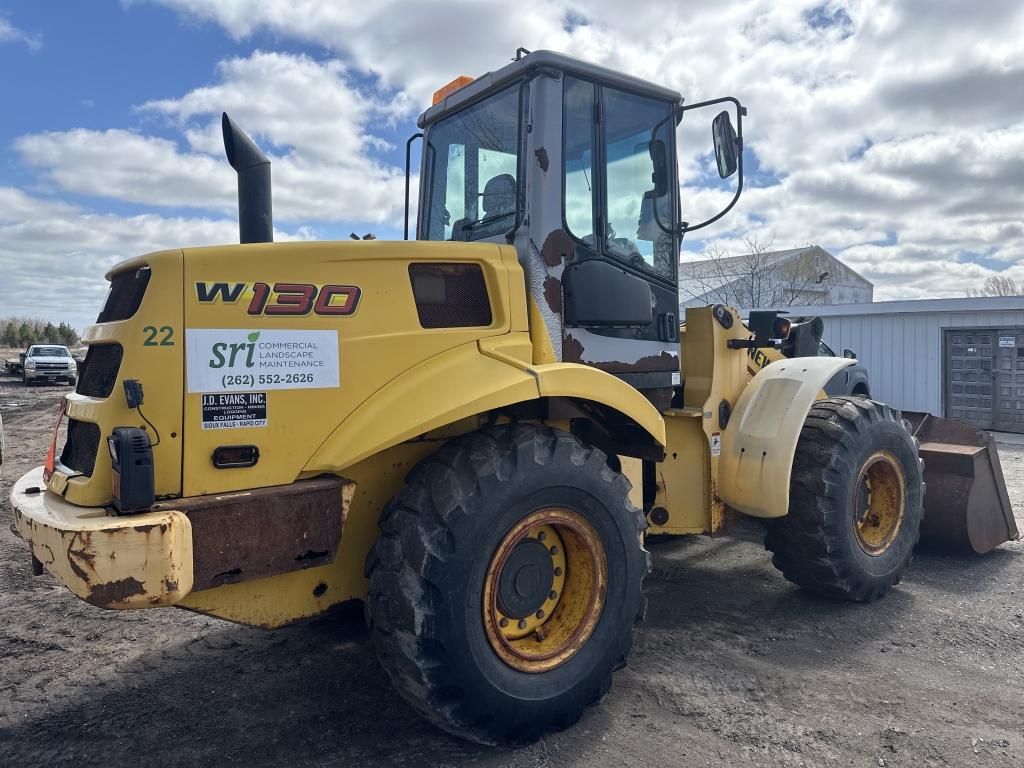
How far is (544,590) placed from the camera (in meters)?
3.40

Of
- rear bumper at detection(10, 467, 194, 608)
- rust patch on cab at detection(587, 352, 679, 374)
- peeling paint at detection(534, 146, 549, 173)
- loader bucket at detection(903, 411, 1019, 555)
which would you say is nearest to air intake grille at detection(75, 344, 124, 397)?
rear bumper at detection(10, 467, 194, 608)

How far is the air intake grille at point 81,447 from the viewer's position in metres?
2.97

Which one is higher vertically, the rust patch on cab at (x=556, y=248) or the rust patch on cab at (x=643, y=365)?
the rust patch on cab at (x=556, y=248)

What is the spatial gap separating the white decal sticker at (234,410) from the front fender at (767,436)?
9.66 feet

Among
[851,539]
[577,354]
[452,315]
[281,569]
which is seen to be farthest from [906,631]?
[281,569]

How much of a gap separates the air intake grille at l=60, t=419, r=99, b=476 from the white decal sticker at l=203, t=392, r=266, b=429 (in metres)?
0.45

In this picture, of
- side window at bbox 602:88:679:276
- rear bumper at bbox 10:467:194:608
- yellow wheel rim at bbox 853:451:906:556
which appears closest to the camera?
rear bumper at bbox 10:467:194:608

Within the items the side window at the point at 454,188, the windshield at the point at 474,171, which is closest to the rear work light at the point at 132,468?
the windshield at the point at 474,171

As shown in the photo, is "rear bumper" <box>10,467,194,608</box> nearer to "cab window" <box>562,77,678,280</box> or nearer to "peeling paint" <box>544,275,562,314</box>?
"peeling paint" <box>544,275,562,314</box>

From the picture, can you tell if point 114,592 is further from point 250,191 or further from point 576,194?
point 576,194

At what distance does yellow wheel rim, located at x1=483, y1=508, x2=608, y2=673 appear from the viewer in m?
3.21

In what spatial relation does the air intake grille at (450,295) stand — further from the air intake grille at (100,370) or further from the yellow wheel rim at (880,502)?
the yellow wheel rim at (880,502)

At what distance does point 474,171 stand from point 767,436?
7.70 feet

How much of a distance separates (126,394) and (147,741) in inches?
62.0
